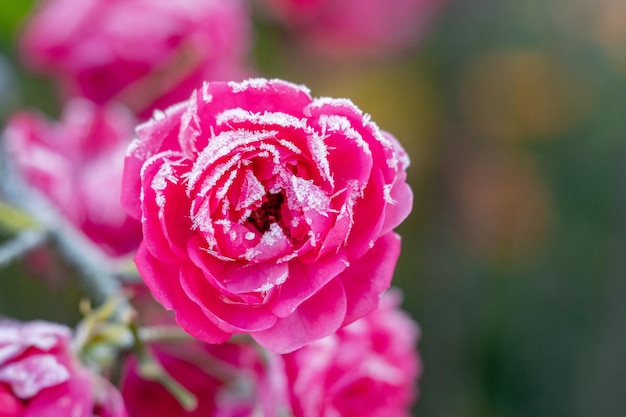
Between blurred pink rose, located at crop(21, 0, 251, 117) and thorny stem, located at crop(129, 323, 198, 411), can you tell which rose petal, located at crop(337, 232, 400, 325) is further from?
blurred pink rose, located at crop(21, 0, 251, 117)

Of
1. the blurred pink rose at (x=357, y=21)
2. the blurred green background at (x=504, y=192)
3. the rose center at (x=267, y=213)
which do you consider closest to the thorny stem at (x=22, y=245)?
the rose center at (x=267, y=213)

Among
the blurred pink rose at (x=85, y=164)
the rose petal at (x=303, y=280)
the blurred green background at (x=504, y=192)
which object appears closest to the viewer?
the rose petal at (x=303, y=280)

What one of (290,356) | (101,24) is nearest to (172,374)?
(290,356)

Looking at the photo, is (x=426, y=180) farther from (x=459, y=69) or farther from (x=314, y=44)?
(x=314, y=44)

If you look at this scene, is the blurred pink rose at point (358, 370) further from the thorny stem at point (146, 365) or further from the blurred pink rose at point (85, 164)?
the blurred pink rose at point (85, 164)

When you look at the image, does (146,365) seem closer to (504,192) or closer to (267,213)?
(267,213)

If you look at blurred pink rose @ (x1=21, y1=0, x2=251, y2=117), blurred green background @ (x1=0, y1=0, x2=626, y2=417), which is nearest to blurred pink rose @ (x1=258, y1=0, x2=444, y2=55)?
blurred green background @ (x1=0, y1=0, x2=626, y2=417)

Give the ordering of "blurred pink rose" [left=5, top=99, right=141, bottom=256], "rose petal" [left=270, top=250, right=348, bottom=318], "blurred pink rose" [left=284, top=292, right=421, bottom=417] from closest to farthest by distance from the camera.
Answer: "rose petal" [left=270, top=250, right=348, bottom=318] → "blurred pink rose" [left=284, top=292, right=421, bottom=417] → "blurred pink rose" [left=5, top=99, right=141, bottom=256]

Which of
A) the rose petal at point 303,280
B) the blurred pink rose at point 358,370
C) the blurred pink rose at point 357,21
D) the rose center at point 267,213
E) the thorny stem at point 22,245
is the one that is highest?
the rose center at point 267,213
